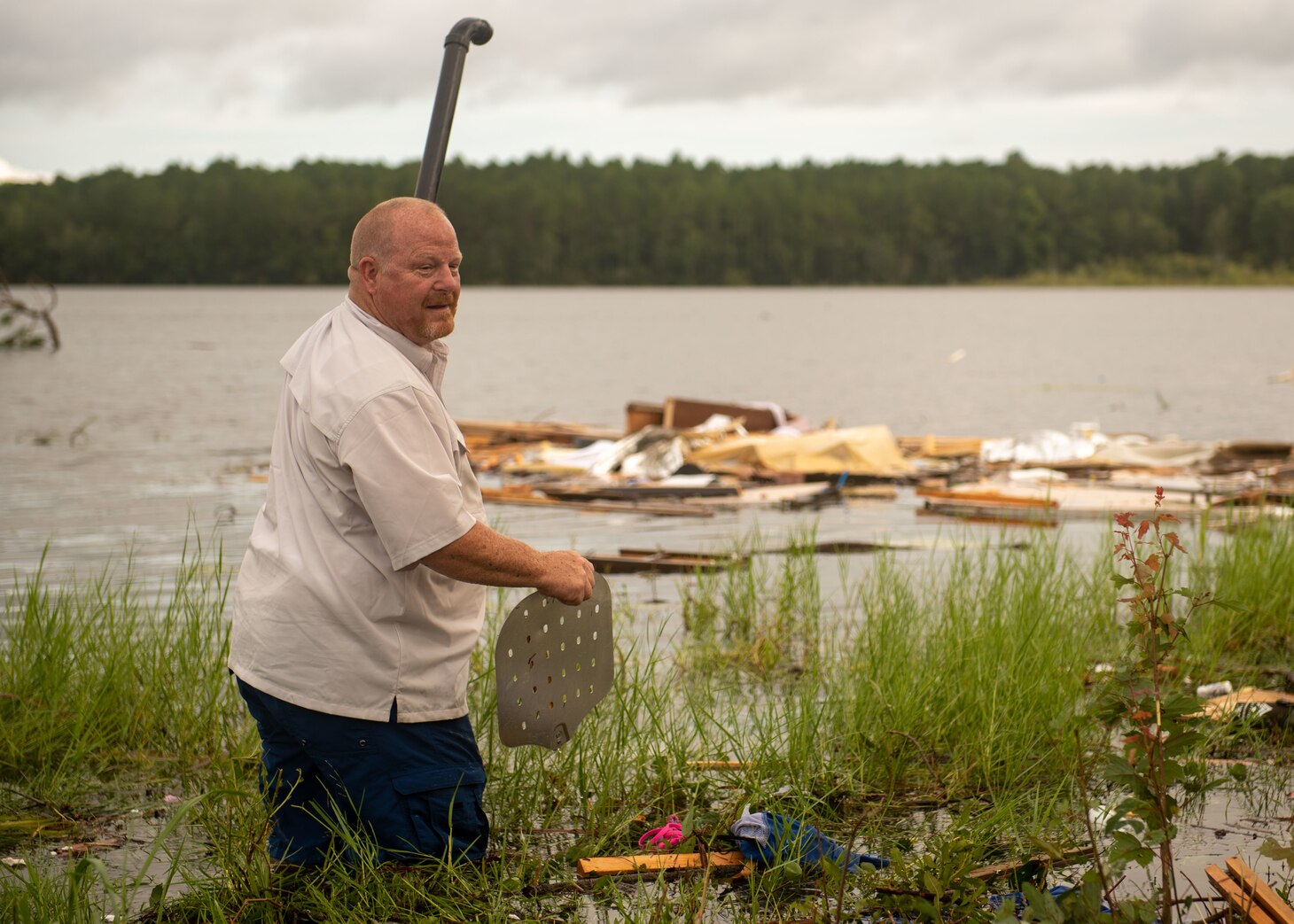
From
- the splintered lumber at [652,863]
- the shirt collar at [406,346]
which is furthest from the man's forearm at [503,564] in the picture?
the splintered lumber at [652,863]

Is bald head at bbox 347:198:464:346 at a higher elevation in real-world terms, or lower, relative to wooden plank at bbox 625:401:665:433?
higher

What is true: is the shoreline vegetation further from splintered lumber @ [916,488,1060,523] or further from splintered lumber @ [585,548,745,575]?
splintered lumber @ [916,488,1060,523]

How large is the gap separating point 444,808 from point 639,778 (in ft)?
3.59

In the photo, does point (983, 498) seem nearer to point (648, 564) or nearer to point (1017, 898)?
point (648, 564)

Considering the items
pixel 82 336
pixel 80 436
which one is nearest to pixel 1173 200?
pixel 82 336

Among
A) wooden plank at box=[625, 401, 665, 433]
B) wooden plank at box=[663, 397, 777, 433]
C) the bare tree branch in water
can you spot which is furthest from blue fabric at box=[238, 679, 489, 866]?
the bare tree branch in water

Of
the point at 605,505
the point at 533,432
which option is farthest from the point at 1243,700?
the point at 533,432

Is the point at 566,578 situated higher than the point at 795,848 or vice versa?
the point at 566,578

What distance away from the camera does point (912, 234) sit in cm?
15738

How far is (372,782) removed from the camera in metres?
3.85

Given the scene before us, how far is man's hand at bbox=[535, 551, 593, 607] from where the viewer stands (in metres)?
3.81

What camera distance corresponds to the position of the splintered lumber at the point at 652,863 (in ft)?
13.9

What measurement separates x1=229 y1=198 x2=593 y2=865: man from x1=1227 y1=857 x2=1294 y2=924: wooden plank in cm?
196

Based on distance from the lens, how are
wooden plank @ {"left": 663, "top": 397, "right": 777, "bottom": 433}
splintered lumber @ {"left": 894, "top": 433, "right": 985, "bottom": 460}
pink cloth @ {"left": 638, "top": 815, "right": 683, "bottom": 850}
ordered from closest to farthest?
pink cloth @ {"left": 638, "top": 815, "right": 683, "bottom": 850}, wooden plank @ {"left": 663, "top": 397, "right": 777, "bottom": 433}, splintered lumber @ {"left": 894, "top": 433, "right": 985, "bottom": 460}
